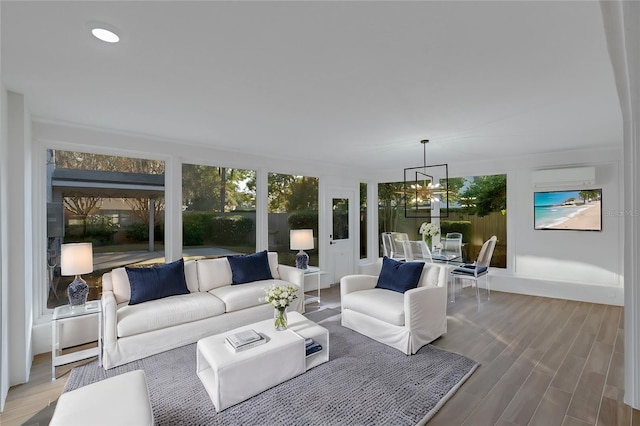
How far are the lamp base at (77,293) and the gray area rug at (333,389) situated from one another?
0.64 meters

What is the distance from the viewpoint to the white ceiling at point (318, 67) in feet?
5.11

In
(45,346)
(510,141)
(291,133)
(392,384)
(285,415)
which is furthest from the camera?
(510,141)

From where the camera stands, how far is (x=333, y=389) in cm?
241

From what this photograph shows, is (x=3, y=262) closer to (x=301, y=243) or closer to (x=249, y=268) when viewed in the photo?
(x=249, y=268)

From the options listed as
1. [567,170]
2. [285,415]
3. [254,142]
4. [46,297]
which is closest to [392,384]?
[285,415]

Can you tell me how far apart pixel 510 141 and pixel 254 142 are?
3.57 metres

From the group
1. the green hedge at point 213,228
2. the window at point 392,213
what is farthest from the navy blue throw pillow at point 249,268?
the window at point 392,213

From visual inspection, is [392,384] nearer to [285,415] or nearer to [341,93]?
[285,415]

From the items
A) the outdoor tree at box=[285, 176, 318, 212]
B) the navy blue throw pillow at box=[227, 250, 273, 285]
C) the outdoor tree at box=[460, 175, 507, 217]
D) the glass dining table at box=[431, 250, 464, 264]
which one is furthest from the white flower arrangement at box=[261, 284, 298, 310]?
the outdoor tree at box=[460, 175, 507, 217]

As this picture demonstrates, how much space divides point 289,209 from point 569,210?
473 cm

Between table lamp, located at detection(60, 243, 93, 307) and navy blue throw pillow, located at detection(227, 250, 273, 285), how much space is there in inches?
62.0

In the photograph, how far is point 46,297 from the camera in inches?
131

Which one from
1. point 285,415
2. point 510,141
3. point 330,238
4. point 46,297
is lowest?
point 285,415

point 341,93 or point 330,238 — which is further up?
point 341,93
